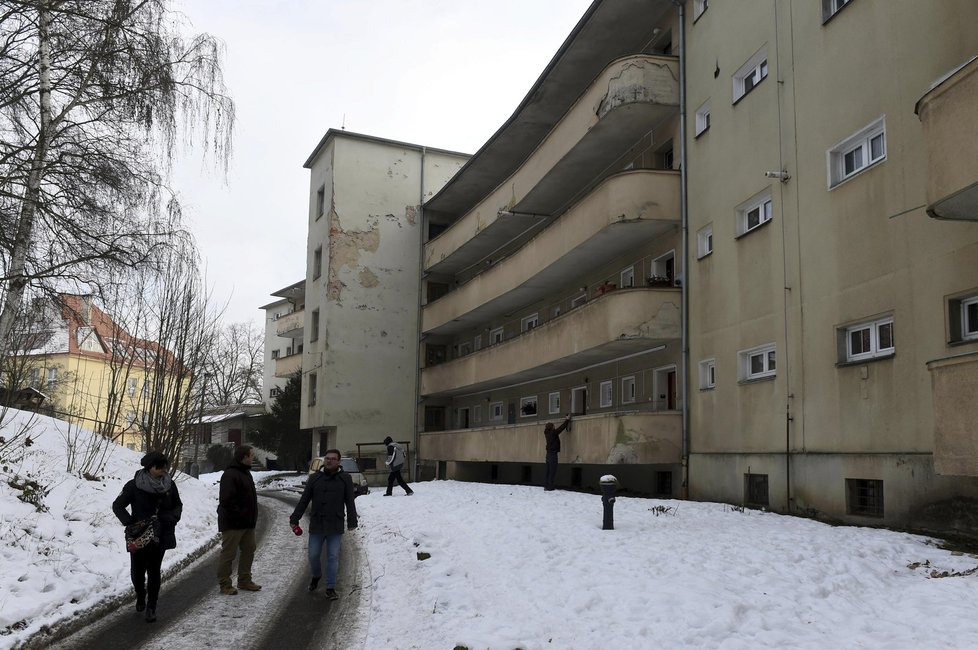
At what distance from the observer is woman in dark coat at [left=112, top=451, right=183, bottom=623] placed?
8852 millimetres

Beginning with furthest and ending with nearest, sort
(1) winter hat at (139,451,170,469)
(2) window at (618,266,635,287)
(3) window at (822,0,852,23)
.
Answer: (2) window at (618,266,635,287) → (3) window at (822,0,852,23) → (1) winter hat at (139,451,170,469)

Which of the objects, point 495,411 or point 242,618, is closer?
point 242,618

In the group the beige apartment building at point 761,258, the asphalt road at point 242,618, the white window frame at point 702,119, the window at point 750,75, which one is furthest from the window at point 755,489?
the white window frame at point 702,119

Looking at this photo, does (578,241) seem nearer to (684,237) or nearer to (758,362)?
(684,237)

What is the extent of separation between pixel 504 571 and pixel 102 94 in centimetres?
863

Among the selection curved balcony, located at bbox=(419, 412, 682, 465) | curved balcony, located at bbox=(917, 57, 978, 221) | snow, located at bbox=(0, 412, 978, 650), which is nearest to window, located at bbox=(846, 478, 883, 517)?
snow, located at bbox=(0, 412, 978, 650)

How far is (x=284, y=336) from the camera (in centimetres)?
5203

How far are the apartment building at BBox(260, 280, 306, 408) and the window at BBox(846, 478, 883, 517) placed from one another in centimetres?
3334

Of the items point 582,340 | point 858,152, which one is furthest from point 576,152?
point 858,152

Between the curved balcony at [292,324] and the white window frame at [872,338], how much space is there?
3762cm

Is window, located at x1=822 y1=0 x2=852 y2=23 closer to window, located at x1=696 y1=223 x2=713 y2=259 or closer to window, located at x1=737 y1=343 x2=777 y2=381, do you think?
window, located at x1=696 y1=223 x2=713 y2=259

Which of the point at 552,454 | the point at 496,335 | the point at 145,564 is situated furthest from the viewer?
the point at 496,335

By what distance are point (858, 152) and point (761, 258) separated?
9.30 ft

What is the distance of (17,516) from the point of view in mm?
11273
